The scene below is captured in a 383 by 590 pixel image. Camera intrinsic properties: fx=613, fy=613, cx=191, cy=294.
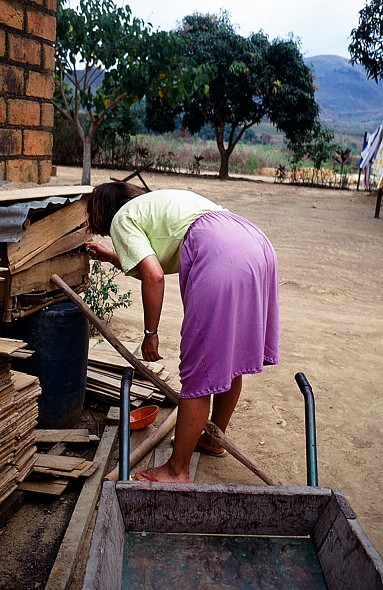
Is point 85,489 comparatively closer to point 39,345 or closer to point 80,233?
point 39,345

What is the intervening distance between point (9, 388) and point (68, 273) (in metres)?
0.98

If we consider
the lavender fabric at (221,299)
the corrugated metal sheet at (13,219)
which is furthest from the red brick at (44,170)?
the lavender fabric at (221,299)

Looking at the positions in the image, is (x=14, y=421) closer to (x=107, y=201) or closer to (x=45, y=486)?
(x=45, y=486)

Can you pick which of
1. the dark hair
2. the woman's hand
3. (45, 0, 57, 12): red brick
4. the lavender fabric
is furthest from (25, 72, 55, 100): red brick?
the lavender fabric

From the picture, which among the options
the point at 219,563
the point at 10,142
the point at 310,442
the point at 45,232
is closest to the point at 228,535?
the point at 219,563

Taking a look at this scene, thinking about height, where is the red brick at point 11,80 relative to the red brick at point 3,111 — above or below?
above

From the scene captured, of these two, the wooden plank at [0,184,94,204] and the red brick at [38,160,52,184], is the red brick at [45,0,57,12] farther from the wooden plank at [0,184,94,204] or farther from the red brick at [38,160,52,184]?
the wooden plank at [0,184,94,204]

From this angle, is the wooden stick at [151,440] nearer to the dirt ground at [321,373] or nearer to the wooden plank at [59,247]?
the dirt ground at [321,373]

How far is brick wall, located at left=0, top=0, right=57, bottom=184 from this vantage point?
3.55 meters

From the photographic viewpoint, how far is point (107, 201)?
106 inches

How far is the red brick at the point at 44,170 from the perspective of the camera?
4.00m

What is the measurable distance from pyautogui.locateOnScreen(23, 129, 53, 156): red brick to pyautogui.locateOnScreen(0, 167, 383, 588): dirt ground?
66.3 inches

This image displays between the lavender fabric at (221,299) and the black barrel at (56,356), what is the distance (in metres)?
0.89

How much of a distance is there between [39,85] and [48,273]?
141cm
